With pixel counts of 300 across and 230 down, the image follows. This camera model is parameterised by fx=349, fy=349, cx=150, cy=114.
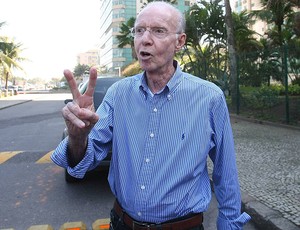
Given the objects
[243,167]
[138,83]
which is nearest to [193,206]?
[138,83]

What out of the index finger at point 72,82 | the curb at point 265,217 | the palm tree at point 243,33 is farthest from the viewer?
the palm tree at point 243,33

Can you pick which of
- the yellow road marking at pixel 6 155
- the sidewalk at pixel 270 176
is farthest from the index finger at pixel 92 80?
the yellow road marking at pixel 6 155

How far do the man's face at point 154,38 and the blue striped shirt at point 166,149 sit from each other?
125mm

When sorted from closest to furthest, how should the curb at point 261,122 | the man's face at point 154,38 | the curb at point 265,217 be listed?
the man's face at point 154,38 → the curb at point 265,217 → the curb at point 261,122

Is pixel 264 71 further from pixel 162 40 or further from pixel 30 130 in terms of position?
pixel 162 40

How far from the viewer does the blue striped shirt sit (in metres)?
1.76

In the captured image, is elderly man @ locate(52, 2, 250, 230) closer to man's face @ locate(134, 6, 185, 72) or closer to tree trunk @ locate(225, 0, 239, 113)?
man's face @ locate(134, 6, 185, 72)

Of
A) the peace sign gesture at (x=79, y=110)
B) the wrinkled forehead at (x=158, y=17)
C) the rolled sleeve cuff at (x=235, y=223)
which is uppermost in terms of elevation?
the wrinkled forehead at (x=158, y=17)

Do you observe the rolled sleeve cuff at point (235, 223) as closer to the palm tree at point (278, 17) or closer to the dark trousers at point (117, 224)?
the dark trousers at point (117, 224)

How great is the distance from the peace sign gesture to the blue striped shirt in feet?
0.56

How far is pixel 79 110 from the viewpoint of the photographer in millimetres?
1537

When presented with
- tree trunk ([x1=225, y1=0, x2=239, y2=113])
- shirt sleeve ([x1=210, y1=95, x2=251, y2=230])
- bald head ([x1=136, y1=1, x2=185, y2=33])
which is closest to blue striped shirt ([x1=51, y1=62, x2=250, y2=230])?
shirt sleeve ([x1=210, y1=95, x2=251, y2=230])

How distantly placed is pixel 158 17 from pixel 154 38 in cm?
11

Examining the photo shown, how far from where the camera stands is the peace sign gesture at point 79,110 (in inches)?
60.6
